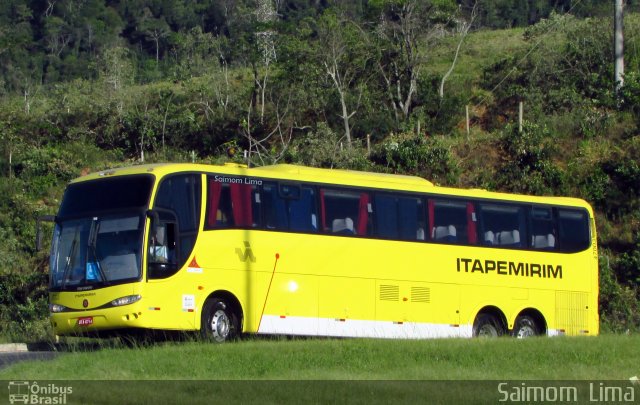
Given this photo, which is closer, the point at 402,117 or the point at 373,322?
the point at 373,322

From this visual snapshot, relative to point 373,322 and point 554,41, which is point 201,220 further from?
point 554,41

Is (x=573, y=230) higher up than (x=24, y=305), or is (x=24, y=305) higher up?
(x=573, y=230)

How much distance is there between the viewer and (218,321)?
19219 mm

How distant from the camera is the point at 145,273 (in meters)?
18.2

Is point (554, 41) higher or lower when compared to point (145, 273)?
higher

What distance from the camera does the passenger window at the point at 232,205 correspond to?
1928cm

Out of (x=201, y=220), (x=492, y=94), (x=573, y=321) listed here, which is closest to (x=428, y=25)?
(x=492, y=94)

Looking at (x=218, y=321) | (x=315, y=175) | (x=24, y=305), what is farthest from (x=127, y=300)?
(x=24, y=305)

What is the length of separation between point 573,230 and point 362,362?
10593 millimetres

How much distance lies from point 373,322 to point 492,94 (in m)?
28.0

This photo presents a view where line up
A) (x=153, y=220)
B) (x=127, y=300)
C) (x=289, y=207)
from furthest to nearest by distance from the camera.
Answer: (x=289, y=207) < (x=153, y=220) < (x=127, y=300)

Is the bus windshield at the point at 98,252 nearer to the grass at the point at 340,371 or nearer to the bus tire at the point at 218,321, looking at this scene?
the bus tire at the point at 218,321

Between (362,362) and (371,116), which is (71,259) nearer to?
(362,362)

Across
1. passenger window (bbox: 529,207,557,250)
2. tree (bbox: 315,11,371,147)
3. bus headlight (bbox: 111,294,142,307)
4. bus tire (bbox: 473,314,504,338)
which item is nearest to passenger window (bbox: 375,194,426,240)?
bus tire (bbox: 473,314,504,338)
